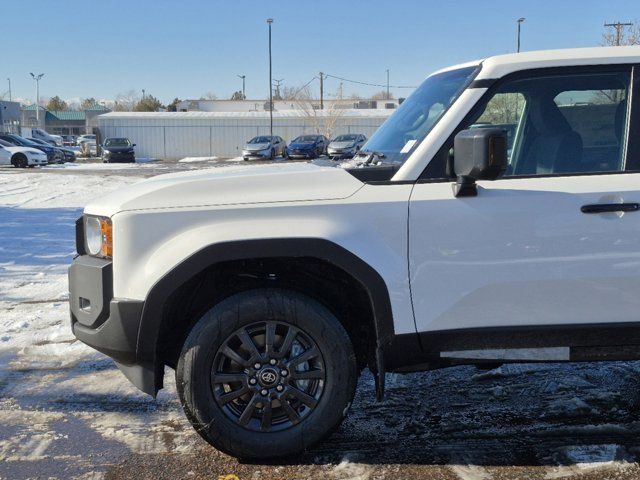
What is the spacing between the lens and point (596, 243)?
326cm

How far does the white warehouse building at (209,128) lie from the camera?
48.8m

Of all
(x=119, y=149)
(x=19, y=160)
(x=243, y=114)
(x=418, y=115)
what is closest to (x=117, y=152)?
(x=119, y=149)

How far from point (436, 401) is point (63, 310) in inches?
152

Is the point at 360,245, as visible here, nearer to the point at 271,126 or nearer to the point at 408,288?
the point at 408,288

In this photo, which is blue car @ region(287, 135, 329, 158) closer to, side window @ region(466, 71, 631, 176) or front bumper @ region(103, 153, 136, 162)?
front bumper @ region(103, 153, 136, 162)

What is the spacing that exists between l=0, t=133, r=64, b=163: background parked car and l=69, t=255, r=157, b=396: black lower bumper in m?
34.7

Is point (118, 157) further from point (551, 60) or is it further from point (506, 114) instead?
point (551, 60)

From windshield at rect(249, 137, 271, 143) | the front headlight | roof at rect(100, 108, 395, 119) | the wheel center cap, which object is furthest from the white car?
the wheel center cap

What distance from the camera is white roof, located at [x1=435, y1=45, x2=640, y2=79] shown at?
343cm

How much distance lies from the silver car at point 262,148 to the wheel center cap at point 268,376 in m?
34.4

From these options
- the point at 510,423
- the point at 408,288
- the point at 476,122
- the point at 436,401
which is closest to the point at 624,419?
the point at 510,423

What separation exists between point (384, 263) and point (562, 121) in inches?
50.4

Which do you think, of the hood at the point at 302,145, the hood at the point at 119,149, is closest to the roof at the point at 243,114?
the hood at the point at 119,149

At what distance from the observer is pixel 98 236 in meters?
3.47
